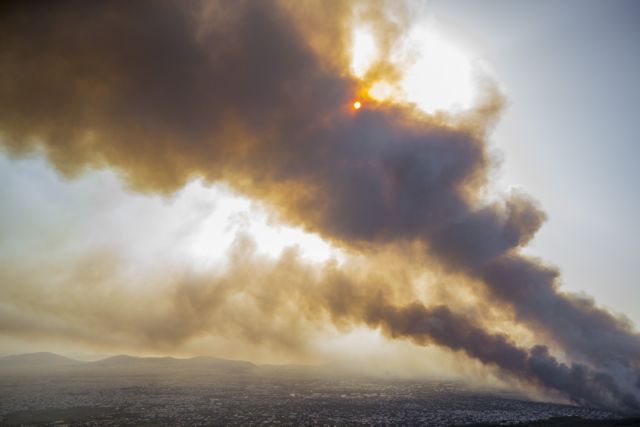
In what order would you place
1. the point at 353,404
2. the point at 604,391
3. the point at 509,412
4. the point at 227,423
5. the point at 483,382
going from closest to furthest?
the point at 227,423, the point at 509,412, the point at 353,404, the point at 604,391, the point at 483,382

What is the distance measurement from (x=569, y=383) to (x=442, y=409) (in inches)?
1520

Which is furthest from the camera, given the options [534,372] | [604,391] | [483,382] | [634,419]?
[483,382]

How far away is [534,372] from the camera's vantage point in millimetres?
92500

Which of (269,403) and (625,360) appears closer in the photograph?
(269,403)

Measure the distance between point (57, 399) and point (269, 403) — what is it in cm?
5360

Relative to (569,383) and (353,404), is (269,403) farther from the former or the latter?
(569,383)

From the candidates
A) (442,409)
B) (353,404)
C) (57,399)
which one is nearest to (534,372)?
(442,409)

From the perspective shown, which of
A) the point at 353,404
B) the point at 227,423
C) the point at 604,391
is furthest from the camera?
the point at 604,391

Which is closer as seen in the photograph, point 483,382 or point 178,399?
point 178,399

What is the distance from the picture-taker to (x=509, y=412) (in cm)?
7531

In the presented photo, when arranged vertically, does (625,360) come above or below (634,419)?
above

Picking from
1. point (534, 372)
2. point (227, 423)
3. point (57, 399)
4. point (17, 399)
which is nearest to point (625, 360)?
point (534, 372)

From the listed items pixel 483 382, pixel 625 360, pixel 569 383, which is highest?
pixel 625 360

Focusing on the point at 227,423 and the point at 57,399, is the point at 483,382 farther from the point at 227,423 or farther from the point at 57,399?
the point at 57,399
